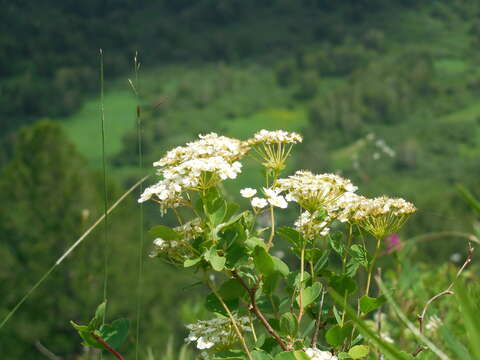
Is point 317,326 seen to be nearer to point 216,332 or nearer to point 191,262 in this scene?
point 216,332

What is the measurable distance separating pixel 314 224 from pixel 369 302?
223 mm

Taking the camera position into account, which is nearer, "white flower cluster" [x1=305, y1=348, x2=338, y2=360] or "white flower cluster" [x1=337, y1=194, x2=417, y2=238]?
"white flower cluster" [x1=305, y1=348, x2=338, y2=360]

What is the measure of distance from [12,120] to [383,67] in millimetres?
59327

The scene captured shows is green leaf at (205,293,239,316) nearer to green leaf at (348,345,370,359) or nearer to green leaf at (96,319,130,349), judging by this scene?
green leaf at (96,319,130,349)

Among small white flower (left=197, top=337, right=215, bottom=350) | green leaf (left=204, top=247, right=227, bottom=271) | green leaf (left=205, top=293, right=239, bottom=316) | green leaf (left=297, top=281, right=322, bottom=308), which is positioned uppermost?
green leaf (left=204, top=247, right=227, bottom=271)

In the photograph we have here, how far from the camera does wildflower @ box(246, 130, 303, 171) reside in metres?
1.71

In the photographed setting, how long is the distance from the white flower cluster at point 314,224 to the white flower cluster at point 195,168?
0.20 metres

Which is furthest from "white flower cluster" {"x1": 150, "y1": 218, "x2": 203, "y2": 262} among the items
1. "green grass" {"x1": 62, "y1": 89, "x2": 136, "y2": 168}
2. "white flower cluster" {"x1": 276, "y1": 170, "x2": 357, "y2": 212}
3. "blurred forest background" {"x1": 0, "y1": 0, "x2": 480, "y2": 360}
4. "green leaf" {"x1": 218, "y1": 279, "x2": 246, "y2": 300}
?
"green grass" {"x1": 62, "y1": 89, "x2": 136, "y2": 168}

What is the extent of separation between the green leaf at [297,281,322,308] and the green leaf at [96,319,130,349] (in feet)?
1.32

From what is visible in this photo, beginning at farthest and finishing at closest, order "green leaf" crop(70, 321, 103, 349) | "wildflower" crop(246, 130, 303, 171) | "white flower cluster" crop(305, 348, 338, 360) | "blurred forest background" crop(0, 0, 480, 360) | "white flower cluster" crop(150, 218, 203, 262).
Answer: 1. "blurred forest background" crop(0, 0, 480, 360)
2. "wildflower" crop(246, 130, 303, 171)
3. "white flower cluster" crop(150, 218, 203, 262)
4. "green leaf" crop(70, 321, 103, 349)
5. "white flower cluster" crop(305, 348, 338, 360)

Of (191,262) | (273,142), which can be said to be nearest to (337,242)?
(273,142)

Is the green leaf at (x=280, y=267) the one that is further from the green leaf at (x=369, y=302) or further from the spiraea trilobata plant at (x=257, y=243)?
the green leaf at (x=369, y=302)

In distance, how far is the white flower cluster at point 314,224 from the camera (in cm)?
161

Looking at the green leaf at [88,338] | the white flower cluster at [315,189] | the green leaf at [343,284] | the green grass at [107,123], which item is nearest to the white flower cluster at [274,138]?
the white flower cluster at [315,189]
